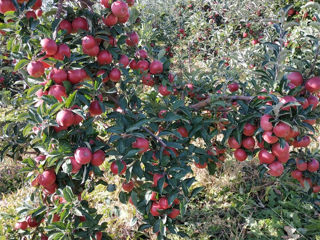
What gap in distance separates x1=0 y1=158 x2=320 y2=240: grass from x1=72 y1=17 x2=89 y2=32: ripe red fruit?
1248 mm

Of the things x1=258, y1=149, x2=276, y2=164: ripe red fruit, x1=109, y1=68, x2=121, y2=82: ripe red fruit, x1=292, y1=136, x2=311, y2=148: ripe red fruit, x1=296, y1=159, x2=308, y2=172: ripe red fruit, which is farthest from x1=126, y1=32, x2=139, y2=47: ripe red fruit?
x1=296, y1=159, x2=308, y2=172: ripe red fruit

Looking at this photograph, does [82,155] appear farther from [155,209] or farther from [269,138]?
[269,138]

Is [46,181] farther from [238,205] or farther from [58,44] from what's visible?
[238,205]

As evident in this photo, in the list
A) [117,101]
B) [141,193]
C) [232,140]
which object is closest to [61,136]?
[117,101]

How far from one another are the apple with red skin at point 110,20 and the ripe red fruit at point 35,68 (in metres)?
0.39

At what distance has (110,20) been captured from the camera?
1.34 metres

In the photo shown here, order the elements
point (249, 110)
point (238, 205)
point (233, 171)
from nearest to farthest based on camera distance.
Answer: point (249, 110), point (238, 205), point (233, 171)

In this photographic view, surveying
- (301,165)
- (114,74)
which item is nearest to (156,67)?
(114,74)

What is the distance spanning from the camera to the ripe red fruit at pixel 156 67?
1696mm

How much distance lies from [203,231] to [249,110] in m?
1.34

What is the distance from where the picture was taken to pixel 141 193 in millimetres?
1693

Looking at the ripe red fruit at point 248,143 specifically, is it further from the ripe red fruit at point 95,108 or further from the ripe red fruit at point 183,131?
the ripe red fruit at point 95,108

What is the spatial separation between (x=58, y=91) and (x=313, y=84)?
Answer: 122cm

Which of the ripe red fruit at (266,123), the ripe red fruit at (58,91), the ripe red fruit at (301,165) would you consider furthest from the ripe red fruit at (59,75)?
the ripe red fruit at (301,165)
